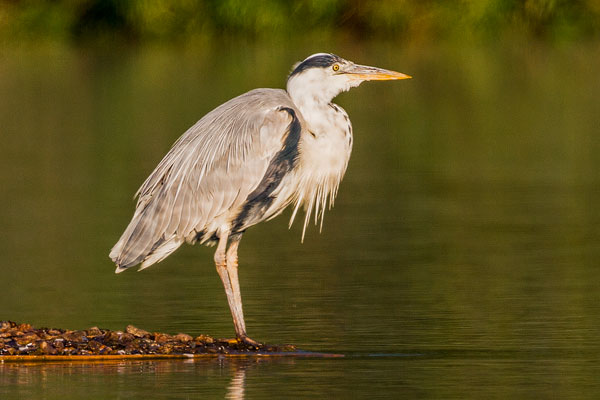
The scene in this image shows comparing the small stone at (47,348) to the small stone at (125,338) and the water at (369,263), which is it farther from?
the small stone at (125,338)

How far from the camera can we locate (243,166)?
9.36 metres

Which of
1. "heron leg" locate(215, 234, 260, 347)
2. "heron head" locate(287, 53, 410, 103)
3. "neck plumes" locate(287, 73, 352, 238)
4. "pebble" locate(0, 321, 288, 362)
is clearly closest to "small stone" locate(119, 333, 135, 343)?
"pebble" locate(0, 321, 288, 362)

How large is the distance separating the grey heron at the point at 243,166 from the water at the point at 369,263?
574 millimetres

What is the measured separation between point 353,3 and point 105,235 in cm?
2762

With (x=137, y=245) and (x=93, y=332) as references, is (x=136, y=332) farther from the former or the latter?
(x=137, y=245)

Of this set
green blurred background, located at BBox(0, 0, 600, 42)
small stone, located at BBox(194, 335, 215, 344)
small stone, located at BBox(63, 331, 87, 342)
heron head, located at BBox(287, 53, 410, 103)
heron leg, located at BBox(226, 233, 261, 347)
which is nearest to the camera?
small stone, located at BBox(63, 331, 87, 342)

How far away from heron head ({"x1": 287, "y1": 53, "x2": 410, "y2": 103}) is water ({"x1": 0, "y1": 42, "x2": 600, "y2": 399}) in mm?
1250

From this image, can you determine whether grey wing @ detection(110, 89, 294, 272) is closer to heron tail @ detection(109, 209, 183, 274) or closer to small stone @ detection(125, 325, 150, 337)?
heron tail @ detection(109, 209, 183, 274)

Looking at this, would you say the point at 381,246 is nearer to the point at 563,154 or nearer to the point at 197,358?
the point at 197,358

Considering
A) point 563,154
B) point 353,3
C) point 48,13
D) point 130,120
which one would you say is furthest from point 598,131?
point 48,13

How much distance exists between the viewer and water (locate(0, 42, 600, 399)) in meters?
8.35

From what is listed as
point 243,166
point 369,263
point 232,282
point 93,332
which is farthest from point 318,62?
point 369,263

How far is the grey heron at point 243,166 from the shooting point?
9.36 meters

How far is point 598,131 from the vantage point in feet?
74.5
